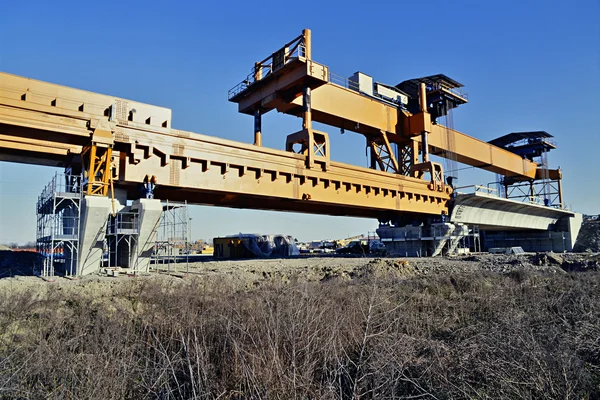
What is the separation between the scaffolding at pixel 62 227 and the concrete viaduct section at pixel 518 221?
75.6 ft

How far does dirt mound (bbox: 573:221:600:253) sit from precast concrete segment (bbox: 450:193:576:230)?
2146mm

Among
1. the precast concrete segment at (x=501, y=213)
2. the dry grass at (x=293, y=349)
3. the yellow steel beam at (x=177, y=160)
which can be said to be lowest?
the dry grass at (x=293, y=349)

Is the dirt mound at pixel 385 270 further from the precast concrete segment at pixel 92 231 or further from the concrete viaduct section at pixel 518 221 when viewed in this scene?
the concrete viaduct section at pixel 518 221

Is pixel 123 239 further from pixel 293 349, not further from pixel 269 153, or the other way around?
pixel 293 349

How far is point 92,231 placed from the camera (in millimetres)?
12953

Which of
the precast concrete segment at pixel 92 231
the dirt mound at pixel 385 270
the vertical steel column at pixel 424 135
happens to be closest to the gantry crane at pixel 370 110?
the vertical steel column at pixel 424 135

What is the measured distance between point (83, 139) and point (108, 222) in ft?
9.75

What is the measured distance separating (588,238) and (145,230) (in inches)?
1606

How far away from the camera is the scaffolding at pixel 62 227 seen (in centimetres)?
1302

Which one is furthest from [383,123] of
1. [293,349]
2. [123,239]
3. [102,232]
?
[293,349]

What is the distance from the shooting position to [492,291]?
992cm

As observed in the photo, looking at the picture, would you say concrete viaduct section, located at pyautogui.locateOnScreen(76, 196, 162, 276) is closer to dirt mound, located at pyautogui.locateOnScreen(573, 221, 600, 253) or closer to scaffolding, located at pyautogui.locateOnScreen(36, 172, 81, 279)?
scaffolding, located at pyautogui.locateOnScreen(36, 172, 81, 279)

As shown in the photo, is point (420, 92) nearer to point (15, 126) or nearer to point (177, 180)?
point (177, 180)

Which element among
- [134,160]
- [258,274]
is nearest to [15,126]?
[134,160]
